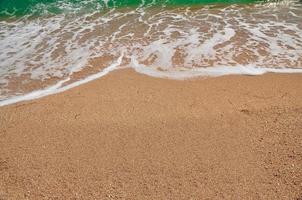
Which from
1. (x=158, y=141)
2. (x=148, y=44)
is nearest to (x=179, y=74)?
(x=148, y=44)

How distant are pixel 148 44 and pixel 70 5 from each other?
484 cm

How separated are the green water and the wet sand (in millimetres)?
5274

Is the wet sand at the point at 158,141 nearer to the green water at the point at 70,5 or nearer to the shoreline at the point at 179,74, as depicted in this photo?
the shoreline at the point at 179,74

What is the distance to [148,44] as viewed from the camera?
7797mm

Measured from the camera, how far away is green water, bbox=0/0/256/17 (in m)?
11.0

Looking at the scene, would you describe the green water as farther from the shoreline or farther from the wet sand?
the wet sand

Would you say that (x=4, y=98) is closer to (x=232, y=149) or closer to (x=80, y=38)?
(x=80, y=38)

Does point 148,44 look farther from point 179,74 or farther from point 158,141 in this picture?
point 158,141

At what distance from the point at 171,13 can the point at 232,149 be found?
20.5 feet

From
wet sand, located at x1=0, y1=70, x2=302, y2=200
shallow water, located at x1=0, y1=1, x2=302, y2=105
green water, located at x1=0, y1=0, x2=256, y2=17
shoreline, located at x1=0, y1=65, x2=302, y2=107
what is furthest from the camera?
green water, located at x1=0, y1=0, x2=256, y2=17

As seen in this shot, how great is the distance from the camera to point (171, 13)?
1006 cm

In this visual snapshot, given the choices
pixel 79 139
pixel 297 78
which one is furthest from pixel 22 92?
pixel 297 78

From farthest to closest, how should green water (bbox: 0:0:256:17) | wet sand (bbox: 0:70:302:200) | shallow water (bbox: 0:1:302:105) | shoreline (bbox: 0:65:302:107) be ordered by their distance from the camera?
1. green water (bbox: 0:0:256:17)
2. shallow water (bbox: 0:1:302:105)
3. shoreline (bbox: 0:65:302:107)
4. wet sand (bbox: 0:70:302:200)

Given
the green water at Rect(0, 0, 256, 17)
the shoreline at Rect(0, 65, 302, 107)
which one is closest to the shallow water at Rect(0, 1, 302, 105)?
the shoreline at Rect(0, 65, 302, 107)
